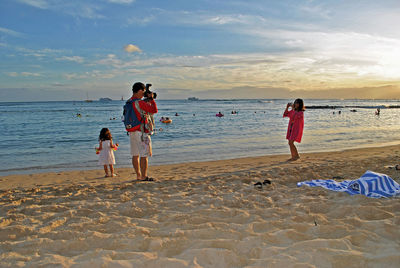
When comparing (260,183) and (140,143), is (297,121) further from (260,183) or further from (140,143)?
(140,143)

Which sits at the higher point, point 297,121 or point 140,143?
point 297,121

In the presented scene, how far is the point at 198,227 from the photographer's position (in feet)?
11.2

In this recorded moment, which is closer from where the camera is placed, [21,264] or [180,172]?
[21,264]

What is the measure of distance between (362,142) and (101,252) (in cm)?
1430

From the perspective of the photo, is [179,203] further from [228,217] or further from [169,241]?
[169,241]

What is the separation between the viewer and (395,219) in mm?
3490

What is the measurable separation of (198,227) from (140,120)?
10.3 feet

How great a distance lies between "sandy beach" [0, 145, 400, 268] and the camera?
8.77 feet

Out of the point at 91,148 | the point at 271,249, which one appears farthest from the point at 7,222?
the point at 91,148

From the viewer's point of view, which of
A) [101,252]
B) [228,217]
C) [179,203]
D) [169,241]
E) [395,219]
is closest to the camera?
[101,252]

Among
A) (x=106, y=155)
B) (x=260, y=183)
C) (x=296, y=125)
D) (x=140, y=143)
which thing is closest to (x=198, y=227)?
(x=260, y=183)

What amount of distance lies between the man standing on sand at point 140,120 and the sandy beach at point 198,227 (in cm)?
85

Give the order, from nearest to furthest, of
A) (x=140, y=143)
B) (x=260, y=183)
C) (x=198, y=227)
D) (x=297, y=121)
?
(x=198, y=227) < (x=260, y=183) < (x=140, y=143) < (x=297, y=121)

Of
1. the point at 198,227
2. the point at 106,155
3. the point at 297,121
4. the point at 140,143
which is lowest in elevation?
the point at 198,227
